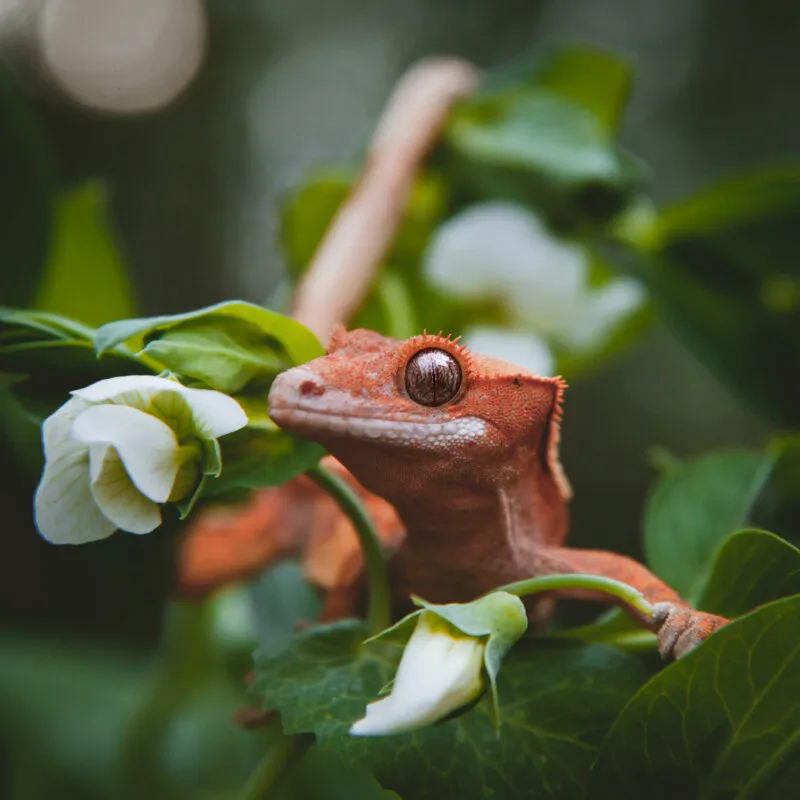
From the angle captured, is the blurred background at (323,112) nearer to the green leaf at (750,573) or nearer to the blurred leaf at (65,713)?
the blurred leaf at (65,713)

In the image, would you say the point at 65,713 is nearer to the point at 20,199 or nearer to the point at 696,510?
the point at 20,199

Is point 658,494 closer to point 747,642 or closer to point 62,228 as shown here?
point 747,642

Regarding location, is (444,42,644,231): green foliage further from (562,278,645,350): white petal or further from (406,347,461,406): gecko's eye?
(406,347,461,406): gecko's eye

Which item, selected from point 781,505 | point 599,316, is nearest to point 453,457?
point 781,505

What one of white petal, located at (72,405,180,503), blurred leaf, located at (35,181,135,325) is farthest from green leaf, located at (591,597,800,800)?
blurred leaf, located at (35,181,135,325)

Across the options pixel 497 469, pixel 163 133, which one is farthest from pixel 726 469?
pixel 163 133
